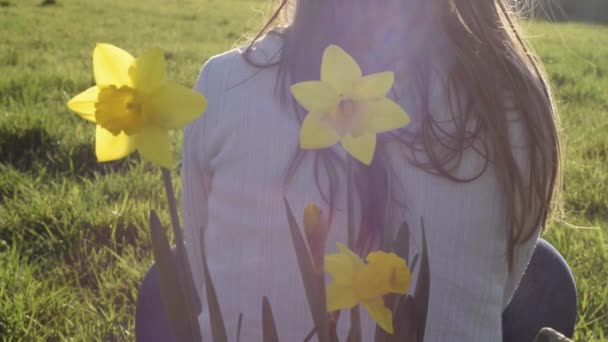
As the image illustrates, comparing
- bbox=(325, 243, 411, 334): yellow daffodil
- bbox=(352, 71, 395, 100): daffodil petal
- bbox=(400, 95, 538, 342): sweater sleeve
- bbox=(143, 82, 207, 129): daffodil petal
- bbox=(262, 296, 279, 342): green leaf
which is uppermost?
bbox=(352, 71, 395, 100): daffodil petal

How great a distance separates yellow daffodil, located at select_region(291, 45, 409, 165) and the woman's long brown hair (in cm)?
38

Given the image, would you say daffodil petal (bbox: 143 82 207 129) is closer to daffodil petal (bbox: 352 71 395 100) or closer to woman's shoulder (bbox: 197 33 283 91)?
daffodil petal (bbox: 352 71 395 100)

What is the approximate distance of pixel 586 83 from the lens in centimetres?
435

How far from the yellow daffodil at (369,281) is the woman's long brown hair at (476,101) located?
392mm

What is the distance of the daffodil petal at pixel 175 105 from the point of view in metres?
0.46

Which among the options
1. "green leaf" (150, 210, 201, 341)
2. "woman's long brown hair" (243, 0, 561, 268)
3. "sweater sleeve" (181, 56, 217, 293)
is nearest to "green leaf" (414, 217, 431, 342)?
"green leaf" (150, 210, 201, 341)

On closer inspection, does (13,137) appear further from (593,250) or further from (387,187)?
(387,187)

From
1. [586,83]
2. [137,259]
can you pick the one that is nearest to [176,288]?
[137,259]

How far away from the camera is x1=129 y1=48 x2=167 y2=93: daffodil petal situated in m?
0.46

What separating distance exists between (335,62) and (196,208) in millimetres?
716

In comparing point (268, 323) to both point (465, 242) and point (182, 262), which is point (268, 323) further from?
point (465, 242)

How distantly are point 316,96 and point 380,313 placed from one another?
144mm

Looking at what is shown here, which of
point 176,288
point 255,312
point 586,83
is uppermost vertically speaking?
point 176,288

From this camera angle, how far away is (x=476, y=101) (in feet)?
2.97
